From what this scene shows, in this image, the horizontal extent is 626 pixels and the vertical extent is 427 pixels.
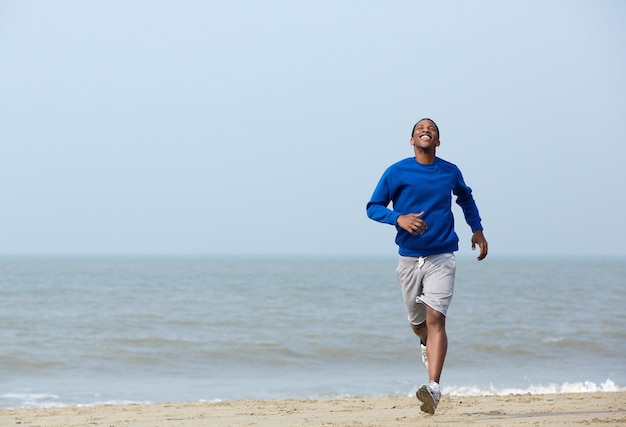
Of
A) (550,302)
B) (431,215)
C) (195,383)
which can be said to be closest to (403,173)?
(431,215)

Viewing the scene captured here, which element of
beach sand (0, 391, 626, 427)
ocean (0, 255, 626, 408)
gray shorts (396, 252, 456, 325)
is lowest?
ocean (0, 255, 626, 408)

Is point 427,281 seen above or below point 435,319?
above

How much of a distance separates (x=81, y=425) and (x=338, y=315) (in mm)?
15859

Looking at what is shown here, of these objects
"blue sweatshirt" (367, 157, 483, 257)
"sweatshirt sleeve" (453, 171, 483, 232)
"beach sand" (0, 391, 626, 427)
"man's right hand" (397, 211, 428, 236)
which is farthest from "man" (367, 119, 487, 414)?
"beach sand" (0, 391, 626, 427)

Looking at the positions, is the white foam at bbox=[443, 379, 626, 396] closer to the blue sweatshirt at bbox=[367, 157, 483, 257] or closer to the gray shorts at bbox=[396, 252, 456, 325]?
the gray shorts at bbox=[396, 252, 456, 325]

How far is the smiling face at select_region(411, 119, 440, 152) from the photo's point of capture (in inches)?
211

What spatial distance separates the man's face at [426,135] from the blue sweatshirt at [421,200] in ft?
0.44

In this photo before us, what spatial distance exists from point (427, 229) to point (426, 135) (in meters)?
0.61

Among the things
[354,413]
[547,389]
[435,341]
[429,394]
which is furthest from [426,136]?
[547,389]

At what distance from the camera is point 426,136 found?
5.36 m

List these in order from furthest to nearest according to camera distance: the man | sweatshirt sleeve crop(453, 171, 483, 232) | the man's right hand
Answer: sweatshirt sleeve crop(453, 171, 483, 232) < the man < the man's right hand

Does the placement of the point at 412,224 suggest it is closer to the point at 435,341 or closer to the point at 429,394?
the point at 435,341

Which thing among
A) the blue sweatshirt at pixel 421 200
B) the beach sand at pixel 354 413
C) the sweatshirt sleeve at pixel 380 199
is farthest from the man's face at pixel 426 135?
the beach sand at pixel 354 413

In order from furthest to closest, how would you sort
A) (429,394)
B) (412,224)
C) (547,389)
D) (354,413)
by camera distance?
(547,389) < (354,413) < (429,394) < (412,224)
